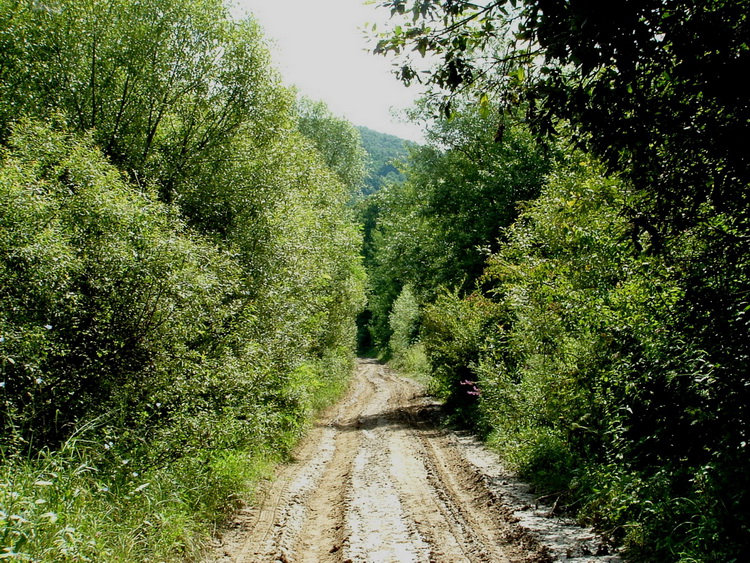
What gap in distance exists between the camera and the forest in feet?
12.1

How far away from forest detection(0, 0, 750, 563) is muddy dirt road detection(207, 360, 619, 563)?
50 centimetres

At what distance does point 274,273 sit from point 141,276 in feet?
20.8

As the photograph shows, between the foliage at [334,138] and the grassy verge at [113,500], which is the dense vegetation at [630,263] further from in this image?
the foliage at [334,138]

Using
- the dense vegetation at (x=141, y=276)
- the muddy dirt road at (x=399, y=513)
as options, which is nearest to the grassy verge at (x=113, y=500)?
the dense vegetation at (x=141, y=276)

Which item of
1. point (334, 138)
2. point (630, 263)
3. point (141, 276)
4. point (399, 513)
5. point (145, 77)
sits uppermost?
point (334, 138)

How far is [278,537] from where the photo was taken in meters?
6.73

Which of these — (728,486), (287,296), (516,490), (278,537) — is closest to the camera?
(728,486)

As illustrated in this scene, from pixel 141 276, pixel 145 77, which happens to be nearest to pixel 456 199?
pixel 145 77

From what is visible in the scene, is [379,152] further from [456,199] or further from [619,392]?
[619,392]

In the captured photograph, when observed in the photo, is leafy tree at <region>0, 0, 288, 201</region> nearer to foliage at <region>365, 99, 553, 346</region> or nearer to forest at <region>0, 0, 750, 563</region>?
forest at <region>0, 0, 750, 563</region>

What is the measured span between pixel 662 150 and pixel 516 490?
6317 mm

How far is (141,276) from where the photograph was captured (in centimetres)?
632

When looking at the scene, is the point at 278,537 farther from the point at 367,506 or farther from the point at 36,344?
the point at 36,344

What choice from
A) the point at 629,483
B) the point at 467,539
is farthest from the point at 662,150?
the point at 467,539
